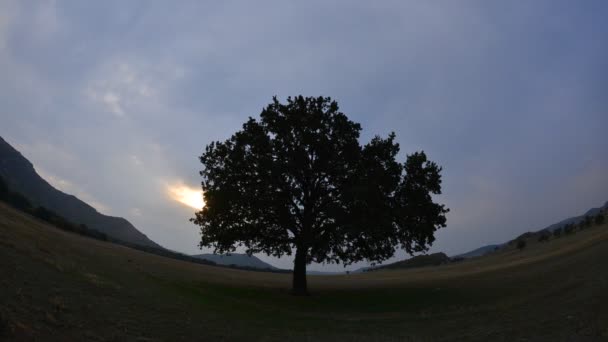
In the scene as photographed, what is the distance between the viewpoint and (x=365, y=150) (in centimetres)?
3191

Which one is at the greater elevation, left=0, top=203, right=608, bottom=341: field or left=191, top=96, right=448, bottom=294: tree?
left=191, top=96, right=448, bottom=294: tree

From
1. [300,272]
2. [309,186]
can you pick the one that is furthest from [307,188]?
[300,272]

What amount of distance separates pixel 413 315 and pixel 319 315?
527 centimetres

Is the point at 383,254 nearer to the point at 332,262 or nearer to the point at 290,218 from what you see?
the point at 332,262

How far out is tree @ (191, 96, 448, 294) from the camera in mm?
29938

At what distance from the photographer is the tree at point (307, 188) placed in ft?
98.2

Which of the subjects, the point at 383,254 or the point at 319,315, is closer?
the point at 319,315

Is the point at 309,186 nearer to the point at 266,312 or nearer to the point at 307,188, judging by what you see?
the point at 307,188

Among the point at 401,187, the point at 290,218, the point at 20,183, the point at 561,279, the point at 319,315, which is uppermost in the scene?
the point at 20,183

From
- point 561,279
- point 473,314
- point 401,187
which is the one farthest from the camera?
point 401,187

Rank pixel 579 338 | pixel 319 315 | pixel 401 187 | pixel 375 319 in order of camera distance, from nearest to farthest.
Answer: pixel 579 338, pixel 375 319, pixel 319 315, pixel 401 187

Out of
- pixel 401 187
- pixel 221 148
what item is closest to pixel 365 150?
pixel 401 187

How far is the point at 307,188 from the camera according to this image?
Result: 31.7 m

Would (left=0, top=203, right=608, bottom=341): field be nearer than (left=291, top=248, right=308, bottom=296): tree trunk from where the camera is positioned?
Yes
